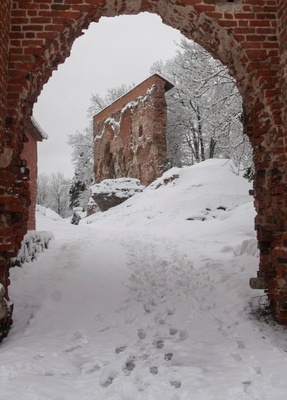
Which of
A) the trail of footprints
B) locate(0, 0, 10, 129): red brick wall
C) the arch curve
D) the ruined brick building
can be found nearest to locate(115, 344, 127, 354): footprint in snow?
the trail of footprints

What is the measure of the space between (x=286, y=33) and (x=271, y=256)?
8.07 ft

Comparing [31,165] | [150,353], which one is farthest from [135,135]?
[150,353]

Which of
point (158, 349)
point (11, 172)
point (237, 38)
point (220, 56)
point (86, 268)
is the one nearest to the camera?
point (158, 349)

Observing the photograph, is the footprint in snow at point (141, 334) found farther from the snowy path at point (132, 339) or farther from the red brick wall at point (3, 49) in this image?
the red brick wall at point (3, 49)

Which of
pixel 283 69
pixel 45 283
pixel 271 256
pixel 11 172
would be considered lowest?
pixel 45 283

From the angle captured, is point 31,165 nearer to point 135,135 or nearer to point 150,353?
point 150,353

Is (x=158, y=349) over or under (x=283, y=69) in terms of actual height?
under

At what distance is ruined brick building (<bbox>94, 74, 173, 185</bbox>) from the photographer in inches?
1004

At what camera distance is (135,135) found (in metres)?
28.3

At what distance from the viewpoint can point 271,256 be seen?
4.19 m

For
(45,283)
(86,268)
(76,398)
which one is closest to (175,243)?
(86,268)

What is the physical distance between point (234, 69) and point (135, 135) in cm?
2389

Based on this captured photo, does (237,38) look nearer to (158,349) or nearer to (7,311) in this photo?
(158,349)

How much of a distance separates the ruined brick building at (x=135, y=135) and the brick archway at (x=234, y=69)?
67.1ft
